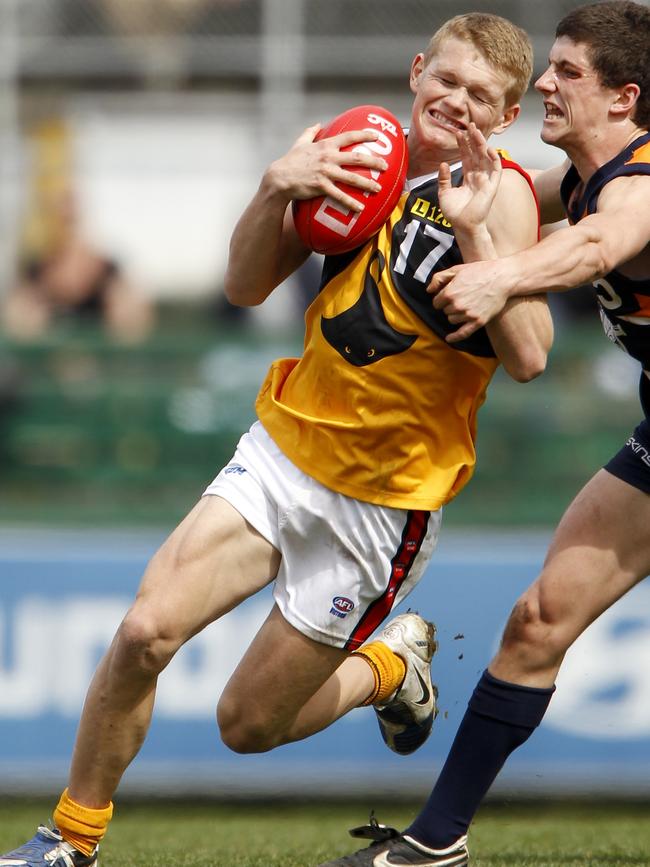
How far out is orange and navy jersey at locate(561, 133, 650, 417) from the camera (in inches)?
158

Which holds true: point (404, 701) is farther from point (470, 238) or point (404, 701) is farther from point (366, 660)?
point (470, 238)

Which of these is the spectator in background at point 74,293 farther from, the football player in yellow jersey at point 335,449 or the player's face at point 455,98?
the player's face at point 455,98

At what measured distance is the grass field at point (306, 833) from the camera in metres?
5.00

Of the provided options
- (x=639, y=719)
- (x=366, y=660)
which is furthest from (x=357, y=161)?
(x=639, y=719)

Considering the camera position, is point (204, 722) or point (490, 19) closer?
→ point (490, 19)

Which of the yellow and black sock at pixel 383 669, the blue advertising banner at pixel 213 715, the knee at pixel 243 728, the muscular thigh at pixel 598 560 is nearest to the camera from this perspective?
the knee at pixel 243 728

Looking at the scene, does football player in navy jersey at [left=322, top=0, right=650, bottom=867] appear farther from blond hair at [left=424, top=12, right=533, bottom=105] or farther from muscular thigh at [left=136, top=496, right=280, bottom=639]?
muscular thigh at [left=136, top=496, right=280, bottom=639]

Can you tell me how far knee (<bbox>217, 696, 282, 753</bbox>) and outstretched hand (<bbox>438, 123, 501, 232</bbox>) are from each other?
1.55 m

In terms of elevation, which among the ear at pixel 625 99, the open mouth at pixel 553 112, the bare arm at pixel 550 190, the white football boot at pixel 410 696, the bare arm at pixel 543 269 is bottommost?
the white football boot at pixel 410 696

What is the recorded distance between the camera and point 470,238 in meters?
3.70

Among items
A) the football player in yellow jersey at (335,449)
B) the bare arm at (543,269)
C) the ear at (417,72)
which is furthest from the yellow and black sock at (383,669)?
the ear at (417,72)

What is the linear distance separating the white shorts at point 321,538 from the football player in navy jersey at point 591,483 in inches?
19.9

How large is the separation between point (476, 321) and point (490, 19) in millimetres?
902

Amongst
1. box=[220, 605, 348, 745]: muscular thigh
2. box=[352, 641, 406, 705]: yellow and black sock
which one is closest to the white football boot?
box=[352, 641, 406, 705]: yellow and black sock
